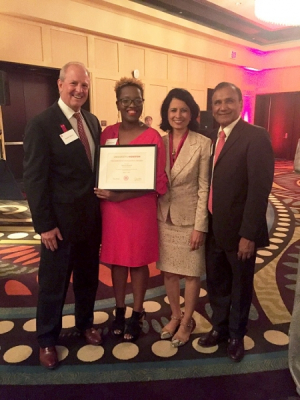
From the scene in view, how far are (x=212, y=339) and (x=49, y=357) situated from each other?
3.10 feet

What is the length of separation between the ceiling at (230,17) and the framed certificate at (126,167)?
6.79 m

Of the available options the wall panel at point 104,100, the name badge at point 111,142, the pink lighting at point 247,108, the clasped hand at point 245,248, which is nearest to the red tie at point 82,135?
the name badge at point 111,142

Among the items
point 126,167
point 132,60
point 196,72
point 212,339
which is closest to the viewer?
point 126,167

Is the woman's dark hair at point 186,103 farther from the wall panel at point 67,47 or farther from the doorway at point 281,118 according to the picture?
the doorway at point 281,118

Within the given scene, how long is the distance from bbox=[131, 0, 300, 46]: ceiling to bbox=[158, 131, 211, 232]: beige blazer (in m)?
6.74

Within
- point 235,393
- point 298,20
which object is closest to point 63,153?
point 235,393

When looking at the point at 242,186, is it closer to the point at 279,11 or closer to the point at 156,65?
the point at 279,11

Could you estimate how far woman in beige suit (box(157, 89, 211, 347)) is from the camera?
5.95 feet

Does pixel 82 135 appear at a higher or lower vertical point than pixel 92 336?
higher

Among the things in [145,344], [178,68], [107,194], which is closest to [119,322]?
[145,344]

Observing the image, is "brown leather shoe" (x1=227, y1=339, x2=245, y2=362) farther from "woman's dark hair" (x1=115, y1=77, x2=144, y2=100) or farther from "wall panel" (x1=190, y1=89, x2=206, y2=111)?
"wall panel" (x1=190, y1=89, x2=206, y2=111)

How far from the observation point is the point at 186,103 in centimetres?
181

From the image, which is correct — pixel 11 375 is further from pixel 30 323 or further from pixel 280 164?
pixel 280 164

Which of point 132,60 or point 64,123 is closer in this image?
point 64,123
